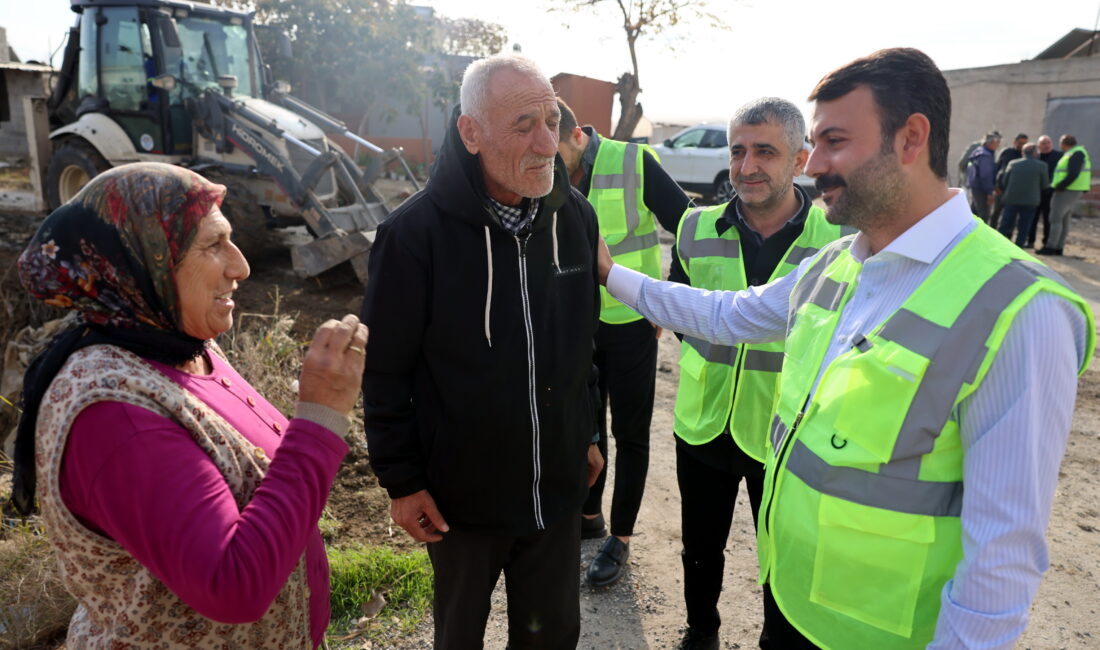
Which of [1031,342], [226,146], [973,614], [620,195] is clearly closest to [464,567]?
[973,614]

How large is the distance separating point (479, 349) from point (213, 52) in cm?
842

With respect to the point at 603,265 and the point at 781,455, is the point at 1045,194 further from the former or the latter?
the point at 781,455

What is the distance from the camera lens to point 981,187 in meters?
12.6

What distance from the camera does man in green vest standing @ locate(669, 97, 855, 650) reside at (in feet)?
8.25

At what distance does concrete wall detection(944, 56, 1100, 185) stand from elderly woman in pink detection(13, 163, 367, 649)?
21734 mm

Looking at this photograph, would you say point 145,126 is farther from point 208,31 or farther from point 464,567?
point 464,567

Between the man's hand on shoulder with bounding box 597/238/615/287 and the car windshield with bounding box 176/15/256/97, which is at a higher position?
the car windshield with bounding box 176/15/256/97

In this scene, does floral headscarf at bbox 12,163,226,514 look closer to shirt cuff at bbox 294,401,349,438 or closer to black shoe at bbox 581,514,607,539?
shirt cuff at bbox 294,401,349,438

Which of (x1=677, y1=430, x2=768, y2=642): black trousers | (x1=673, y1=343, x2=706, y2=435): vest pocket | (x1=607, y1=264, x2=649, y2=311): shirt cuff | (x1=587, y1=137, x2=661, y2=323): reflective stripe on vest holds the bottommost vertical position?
(x1=677, y1=430, x2=768, y2=642): black trousers

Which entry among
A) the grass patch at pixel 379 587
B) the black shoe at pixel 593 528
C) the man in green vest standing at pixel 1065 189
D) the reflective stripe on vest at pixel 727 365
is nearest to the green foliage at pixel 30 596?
the grass patch at pixel 379 587

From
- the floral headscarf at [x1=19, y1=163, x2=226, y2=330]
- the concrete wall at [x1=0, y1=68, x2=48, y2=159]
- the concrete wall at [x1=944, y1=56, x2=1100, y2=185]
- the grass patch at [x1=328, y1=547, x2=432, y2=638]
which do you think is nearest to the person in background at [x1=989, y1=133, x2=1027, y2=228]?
the concrete wall at [x1=944, y1=56, x2=1100, y2=185]

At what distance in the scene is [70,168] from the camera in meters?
8.70

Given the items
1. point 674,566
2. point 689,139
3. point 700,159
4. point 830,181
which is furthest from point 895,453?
point 689,139

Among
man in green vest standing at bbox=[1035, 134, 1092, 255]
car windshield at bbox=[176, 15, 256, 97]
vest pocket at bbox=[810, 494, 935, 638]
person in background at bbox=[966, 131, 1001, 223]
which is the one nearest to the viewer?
vest pocket at bbox=[810, 494, 935, 638]
